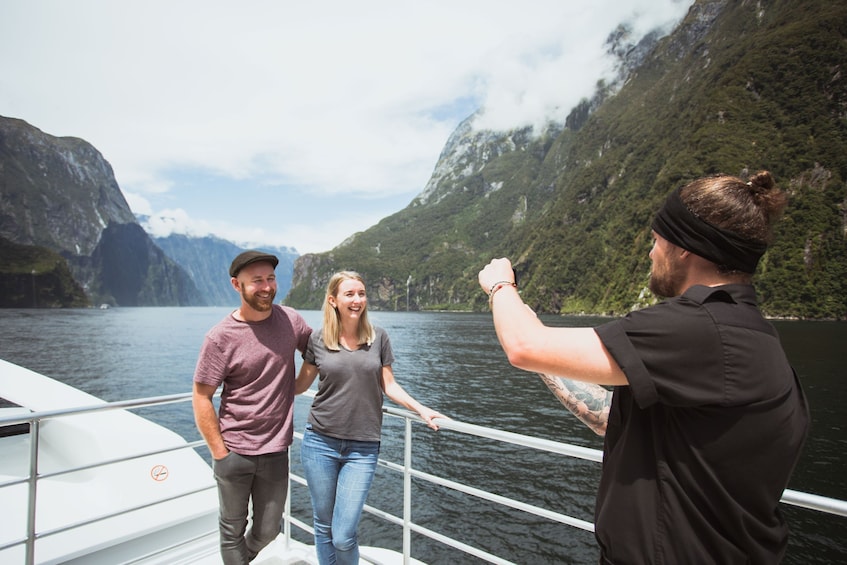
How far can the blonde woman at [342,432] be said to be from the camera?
9.96 feet

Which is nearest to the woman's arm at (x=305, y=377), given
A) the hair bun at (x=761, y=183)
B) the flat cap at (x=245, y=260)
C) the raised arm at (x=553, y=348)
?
the flat cap at (x=245, y=260)

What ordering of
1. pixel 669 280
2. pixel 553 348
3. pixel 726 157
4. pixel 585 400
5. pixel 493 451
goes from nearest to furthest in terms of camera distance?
pixel 553 348
pixel 669 280
pixel 585 400
pixel 493 451
pixel 726 157

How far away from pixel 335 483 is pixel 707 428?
2530 mm

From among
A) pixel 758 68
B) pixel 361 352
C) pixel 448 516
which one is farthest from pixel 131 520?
pixel 758 68

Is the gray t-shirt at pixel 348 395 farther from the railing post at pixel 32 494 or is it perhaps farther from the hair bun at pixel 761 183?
the hair bun at pixel 761 183

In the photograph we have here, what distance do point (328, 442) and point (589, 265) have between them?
13806 cm

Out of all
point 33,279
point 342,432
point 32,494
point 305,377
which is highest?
point 33,279

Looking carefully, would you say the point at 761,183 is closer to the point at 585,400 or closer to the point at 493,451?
the point at 585,400

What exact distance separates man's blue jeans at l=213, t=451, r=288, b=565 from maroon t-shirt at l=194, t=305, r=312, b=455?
10cm

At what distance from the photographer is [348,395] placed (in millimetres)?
3115

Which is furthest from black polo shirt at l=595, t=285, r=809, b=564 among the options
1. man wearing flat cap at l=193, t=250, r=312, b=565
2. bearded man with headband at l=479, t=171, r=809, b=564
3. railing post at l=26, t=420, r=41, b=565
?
railing post at l=26, t=420, r=41, b=565

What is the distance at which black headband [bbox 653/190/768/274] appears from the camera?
125cm

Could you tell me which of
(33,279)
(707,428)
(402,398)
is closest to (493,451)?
(402,398)

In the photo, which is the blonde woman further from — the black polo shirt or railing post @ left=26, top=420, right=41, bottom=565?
the black polo shirt
